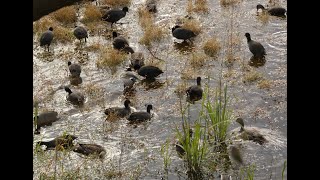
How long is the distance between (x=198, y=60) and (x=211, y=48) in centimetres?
64

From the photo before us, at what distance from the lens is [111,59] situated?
13.3 m

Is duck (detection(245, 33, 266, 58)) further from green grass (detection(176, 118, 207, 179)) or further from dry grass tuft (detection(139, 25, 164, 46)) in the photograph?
green grass (detection(176, 118, 207, 179))

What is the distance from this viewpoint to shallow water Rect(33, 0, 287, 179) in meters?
8.91

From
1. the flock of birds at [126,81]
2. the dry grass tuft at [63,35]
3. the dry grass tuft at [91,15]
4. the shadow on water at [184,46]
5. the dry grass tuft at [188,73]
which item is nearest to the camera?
the flock of birds at [126,81]

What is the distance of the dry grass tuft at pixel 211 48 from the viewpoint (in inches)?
529

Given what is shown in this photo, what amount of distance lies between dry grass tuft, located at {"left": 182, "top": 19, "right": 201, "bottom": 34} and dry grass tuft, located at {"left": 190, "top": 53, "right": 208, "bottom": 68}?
156 centimetres

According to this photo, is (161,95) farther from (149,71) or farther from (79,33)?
(79,33)

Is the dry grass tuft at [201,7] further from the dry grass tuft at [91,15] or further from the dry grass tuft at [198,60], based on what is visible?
the dry grass tuft at [198,60]

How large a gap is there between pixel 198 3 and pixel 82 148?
8.52 metres

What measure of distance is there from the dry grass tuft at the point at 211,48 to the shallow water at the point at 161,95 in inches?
6.4

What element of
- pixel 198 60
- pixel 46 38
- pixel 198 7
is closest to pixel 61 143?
pixel 198 60

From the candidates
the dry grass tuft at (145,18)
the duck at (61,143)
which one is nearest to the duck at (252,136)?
the duck at (61,143)
